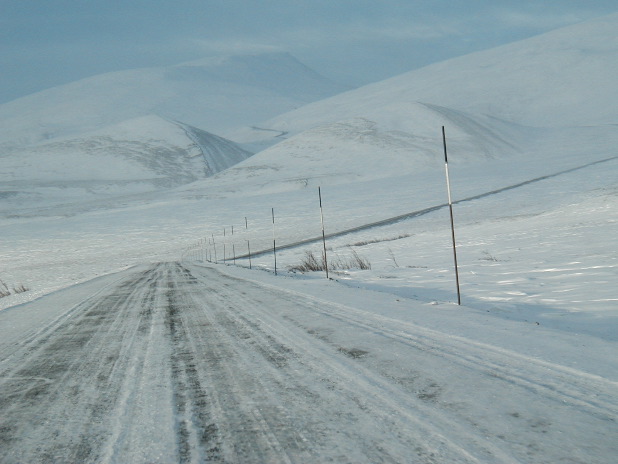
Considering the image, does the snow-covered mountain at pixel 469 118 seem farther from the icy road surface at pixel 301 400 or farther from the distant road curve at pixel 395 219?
the icy road surface at pixel 301 400

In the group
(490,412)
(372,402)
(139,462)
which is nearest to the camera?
(139,462)

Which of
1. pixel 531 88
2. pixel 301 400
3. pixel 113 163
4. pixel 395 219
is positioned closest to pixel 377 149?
pixel 395 219

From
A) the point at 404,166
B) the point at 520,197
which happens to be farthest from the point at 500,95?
the point at 520,197

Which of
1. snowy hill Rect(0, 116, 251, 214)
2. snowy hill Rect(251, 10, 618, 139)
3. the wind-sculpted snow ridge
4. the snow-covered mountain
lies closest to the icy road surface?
the wind-sculpted snow ridge

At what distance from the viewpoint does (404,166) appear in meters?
85.8

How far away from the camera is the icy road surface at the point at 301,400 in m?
2.97

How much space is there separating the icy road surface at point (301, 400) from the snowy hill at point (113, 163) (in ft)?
327

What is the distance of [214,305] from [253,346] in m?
4.02

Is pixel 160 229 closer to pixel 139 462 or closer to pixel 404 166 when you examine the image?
pixel 404 166

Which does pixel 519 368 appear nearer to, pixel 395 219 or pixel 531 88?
pixel 395 219

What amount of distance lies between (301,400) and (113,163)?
139915mm

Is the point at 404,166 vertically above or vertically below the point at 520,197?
above

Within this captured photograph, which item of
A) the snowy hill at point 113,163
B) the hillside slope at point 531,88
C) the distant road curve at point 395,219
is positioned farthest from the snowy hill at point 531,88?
the distant road curve at point 395,219

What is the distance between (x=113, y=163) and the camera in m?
Answer: 134
